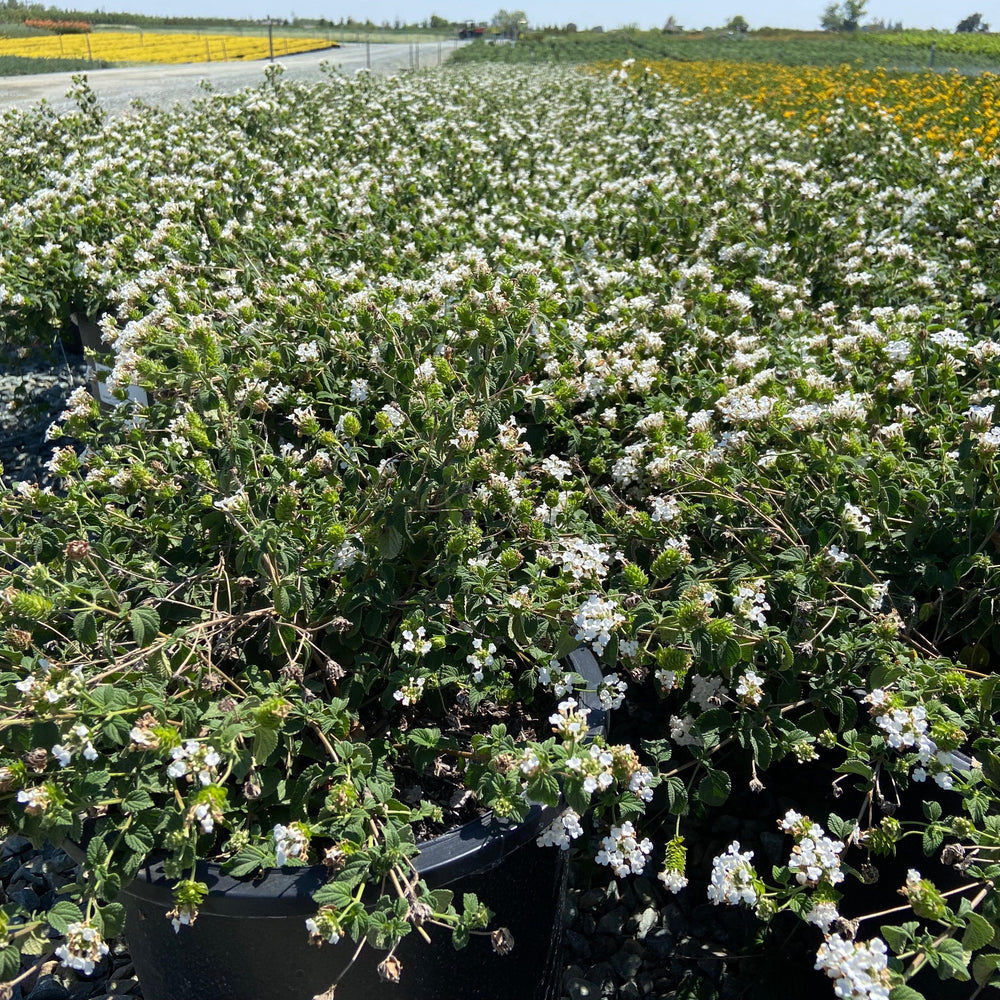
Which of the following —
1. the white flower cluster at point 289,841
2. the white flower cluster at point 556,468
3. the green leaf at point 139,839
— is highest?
the white flower cluster at point 556,468

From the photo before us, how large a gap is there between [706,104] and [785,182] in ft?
19.5

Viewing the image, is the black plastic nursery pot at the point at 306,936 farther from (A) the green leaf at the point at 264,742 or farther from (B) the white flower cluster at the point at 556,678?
(A) the green leaf at the point at 264,742

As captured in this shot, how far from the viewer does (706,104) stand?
9172mm

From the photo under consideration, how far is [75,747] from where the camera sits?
123 centimetres

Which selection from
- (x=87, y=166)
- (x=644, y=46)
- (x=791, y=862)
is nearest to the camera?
(x=791, y=862)

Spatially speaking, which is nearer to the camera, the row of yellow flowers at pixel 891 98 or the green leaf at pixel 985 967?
the green leaf at pixel 985 967

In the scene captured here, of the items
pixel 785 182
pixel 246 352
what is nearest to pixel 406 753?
pixel 246 352

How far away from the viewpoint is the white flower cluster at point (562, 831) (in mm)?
1401

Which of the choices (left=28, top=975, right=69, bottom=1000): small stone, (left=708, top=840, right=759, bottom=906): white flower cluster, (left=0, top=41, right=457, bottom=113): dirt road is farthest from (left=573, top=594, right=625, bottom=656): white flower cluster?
(left=0, top=41, right=457, bottom=113): dirt road

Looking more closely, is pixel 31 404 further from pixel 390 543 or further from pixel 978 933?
pixel 978 933

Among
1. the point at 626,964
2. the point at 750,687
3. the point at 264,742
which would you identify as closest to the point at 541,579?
the point at 750,687

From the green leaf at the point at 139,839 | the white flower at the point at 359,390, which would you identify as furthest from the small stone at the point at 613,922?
the white flower at the point at 359,390

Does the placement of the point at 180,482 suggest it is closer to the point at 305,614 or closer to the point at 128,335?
the point at 128,335

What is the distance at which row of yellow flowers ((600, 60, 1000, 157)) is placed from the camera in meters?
6.92
